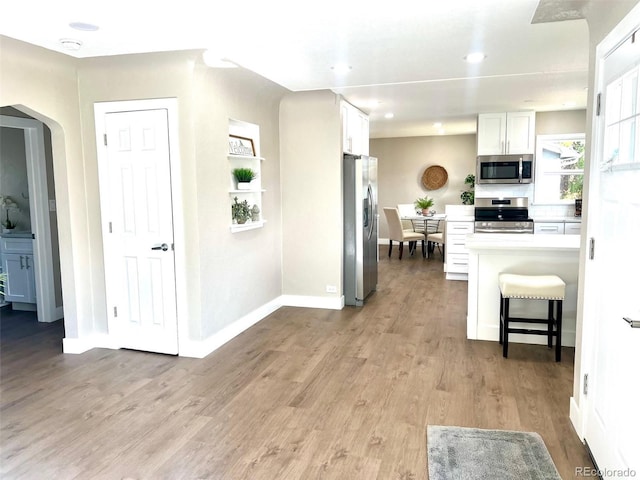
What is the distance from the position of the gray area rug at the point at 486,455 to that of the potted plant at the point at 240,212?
8.57 feet

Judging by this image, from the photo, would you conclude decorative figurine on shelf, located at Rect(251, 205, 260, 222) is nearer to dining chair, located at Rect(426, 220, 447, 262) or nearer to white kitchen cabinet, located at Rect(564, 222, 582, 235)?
dining chair, located at Rect(426, 220, 447, 262)

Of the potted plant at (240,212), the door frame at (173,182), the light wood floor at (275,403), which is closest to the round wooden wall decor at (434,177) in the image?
the light wood floor at (275,403)

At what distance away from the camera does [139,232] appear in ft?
12.9

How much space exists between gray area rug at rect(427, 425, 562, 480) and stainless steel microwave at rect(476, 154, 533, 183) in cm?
496

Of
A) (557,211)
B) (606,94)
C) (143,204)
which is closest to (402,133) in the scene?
(557,211)

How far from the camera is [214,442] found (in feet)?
8.54

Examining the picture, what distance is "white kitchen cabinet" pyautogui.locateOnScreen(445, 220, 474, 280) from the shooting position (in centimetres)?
690

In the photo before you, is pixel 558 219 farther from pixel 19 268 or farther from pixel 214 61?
pixel 19 268

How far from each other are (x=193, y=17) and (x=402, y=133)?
283 inches

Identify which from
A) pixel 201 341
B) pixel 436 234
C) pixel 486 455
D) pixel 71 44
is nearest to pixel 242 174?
pixel 201 341

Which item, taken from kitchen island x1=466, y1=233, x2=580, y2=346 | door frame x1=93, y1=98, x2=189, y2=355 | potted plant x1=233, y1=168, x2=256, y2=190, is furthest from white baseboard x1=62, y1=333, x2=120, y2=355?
kitchen island x1=466, y1=233, x2=580, y2=346

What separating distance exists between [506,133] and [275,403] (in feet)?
18.3

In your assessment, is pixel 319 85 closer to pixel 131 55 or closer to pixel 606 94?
pixel 131 55

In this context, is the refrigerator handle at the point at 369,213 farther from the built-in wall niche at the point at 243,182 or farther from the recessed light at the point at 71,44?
the recessed light at the point at 71,44
